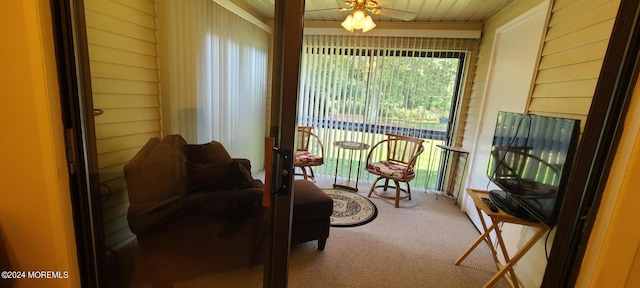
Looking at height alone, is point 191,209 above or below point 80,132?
below

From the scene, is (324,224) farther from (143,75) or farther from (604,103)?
(604,103)

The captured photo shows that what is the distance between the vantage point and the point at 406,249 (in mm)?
2326

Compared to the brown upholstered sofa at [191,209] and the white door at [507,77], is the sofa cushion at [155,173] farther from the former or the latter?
the white door at [507,77]

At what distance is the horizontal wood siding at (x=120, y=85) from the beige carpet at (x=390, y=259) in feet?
2.03

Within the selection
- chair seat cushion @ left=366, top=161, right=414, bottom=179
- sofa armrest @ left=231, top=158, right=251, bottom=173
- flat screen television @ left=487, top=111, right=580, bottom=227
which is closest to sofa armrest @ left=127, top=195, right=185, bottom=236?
sofa armrest @ left=231, top=158, right=251, bottom=173

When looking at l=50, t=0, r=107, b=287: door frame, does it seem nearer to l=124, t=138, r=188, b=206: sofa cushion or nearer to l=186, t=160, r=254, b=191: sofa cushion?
l=124, t=138, r=188, b=206: sofa cushion

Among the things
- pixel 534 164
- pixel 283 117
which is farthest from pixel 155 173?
pixel 534 164

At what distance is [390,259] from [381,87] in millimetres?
2464

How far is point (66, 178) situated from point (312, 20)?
3558mm

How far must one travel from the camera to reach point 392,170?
329 cm

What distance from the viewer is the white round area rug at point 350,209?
276cm

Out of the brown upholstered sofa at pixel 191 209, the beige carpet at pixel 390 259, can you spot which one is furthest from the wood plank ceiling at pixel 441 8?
the beige carpet at pixel 390 259

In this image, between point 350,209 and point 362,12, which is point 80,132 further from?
point 350,209

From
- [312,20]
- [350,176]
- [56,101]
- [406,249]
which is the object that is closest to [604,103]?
[406,249]
